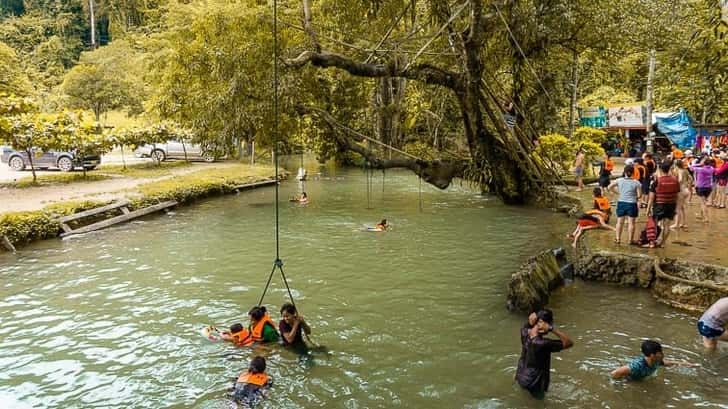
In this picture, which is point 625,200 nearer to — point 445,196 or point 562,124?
point 445,196

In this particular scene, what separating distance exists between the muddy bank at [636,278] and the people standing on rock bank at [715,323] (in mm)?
1614

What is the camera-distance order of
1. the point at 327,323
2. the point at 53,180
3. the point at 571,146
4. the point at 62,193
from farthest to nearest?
1. the point at 571,146
2. the point at 53,180
3. the point at 62,193
4. the point at 327,323

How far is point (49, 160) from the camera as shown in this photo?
25344 millimetres

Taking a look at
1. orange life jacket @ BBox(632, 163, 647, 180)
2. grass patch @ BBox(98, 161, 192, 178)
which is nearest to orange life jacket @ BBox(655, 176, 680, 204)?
orange life jacket @ BBox(632, 163, 647, 180)

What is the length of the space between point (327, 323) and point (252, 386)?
8.44 feet

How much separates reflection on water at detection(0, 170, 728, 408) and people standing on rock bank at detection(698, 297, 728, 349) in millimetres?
274

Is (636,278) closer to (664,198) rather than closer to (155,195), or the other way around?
(664,198)

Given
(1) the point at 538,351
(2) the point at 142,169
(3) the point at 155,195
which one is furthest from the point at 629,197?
(2) the point at 142,169

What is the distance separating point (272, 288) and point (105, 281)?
11.7 ft

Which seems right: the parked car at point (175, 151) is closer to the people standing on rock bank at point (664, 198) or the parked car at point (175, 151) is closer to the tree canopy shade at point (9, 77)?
the tree canopy shade at point (9, 77)

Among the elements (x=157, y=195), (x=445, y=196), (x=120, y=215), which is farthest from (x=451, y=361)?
(x=445, y=196)

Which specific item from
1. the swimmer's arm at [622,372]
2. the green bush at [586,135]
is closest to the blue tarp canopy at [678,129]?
the green bush at [586,135]

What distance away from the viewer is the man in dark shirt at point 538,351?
19.1 ft

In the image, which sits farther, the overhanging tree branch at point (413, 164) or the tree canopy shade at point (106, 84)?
the tree canopy shade at point (106, 84)
